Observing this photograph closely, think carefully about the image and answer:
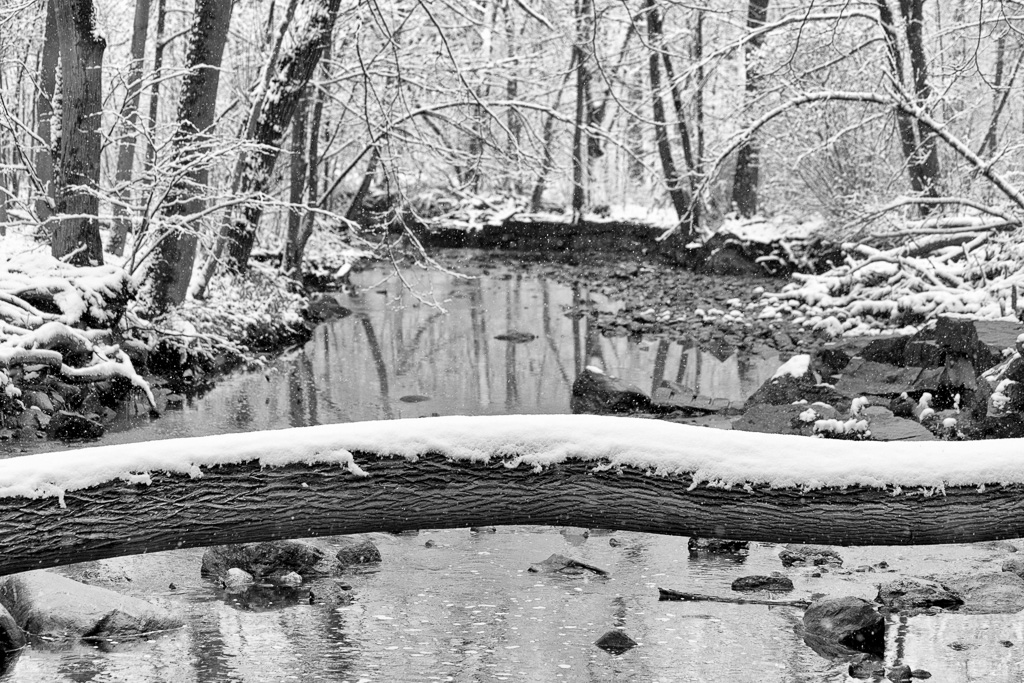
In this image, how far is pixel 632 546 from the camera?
19.9 feet

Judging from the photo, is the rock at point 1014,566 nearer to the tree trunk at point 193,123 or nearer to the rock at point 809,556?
the rock at point 809,556

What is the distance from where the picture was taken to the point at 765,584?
530cm

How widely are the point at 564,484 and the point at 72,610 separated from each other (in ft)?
9.64

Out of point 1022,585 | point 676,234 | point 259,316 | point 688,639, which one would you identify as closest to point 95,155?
point 259,316

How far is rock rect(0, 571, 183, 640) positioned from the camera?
471cm

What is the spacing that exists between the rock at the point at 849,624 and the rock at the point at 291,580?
2.47m

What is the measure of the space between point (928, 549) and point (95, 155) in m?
7.16

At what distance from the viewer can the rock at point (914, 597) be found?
16.4 feet

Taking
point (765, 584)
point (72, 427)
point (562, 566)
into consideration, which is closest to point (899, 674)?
point (765, 584)

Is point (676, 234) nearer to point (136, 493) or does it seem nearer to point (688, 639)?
point (688, 639)

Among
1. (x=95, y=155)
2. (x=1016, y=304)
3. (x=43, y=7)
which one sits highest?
(x=43, y=7)

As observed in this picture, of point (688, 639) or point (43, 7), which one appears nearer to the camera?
point (688, 639)

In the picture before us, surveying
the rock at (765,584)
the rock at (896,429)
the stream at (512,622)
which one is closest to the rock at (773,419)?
the rock at (896,429)

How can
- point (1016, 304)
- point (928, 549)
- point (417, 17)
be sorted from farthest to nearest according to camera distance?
1. point (417, 17)
2. point (1016, 304)
3. point (928, 549)
